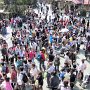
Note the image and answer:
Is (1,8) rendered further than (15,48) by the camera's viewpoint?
Yes

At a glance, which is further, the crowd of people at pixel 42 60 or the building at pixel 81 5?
the building at pixel 81 5

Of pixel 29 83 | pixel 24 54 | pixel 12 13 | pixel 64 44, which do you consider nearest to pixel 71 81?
pixel 29 83

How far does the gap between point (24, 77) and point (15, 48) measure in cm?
515

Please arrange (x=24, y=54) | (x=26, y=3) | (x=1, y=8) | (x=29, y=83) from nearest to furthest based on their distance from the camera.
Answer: (x=29, y=83) → (x=24, y=54) → (x=1, y=8) → (x=26, y=3)

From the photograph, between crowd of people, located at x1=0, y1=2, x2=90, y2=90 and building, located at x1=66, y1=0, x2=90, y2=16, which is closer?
crowd of people, located at x1=0, y1=2, x2=90, y2=90

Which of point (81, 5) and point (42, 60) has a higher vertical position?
point (42, 60)

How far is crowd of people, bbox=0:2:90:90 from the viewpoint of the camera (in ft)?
47.7

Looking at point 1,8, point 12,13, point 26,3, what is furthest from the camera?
point 26,3

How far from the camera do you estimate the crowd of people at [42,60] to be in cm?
1454

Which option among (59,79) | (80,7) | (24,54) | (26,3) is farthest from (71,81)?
(26,3)

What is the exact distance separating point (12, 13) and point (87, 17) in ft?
30.2

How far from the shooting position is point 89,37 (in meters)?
23.8

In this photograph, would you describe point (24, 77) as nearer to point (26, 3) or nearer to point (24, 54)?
point (24, 54)

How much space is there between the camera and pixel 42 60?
59.0 feet
